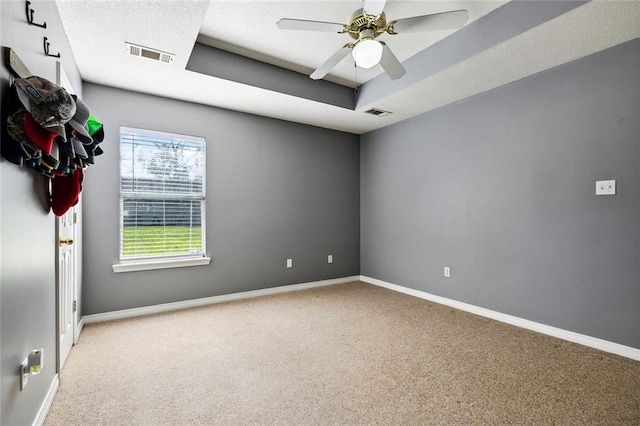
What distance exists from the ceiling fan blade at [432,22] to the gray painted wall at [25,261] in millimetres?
2043

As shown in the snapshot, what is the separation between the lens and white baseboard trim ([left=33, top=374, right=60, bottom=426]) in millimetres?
1562

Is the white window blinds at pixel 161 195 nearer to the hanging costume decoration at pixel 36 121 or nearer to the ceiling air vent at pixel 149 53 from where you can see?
the ceiling air vent at pixel 149 53

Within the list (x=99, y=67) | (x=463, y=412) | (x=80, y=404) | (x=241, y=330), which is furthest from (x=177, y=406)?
(x=99, y=67)

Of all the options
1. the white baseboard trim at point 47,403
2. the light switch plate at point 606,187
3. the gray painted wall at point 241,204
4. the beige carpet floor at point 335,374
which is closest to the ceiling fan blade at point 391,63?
the light switch plate at point 606,187

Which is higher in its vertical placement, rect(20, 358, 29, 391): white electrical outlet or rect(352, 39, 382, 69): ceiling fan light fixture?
rect(352, 39, 382, 69): ceiling fan light fixture

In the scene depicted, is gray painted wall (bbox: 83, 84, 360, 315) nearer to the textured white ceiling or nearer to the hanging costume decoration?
the textured white ceiling

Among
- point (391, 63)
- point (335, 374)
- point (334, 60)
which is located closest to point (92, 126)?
point (334, 60)

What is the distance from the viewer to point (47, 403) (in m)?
1.71

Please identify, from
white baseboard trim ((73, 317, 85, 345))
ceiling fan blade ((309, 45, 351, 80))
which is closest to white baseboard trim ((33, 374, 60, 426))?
white baseboard trim ((73, 317, 85, 345))

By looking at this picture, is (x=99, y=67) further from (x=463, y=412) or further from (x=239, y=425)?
(x=463, y=412)

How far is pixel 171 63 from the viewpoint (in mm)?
2773

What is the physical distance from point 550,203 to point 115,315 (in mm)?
4540

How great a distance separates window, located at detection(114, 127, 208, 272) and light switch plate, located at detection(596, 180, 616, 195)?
13.1ft

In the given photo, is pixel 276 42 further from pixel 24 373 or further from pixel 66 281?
pixel 24 373
